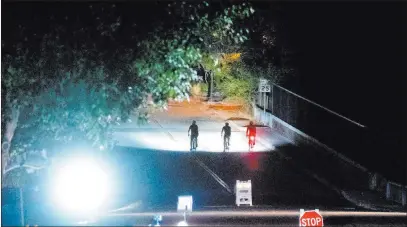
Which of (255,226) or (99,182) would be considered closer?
(99,182)

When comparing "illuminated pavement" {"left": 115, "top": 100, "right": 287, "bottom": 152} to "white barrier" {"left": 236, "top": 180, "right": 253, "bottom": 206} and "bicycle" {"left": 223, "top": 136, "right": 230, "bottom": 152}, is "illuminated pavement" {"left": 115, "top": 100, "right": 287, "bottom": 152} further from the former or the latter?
"white barrier" {"left": 236, "top": 180, "right": 253, "bottom": 206}

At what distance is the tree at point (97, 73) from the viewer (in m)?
8.79

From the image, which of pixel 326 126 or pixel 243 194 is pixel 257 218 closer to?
pixel 243 194

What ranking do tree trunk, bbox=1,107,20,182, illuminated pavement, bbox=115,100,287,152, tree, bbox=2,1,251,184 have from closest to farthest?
1. tree, bbox=2,1,251,184
2. tree trunk, bbox=1,107,20,182
3. illuminated pavement, bbox=115,100,287,152

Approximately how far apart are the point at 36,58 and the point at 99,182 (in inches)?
211

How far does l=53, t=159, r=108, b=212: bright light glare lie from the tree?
3.49 meters

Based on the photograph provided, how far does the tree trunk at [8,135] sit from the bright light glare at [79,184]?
3.05 meters

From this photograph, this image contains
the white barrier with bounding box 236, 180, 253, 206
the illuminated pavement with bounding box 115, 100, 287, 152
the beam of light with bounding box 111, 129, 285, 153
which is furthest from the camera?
the illuminated pavement with bounding box 115, 100, 287, 152

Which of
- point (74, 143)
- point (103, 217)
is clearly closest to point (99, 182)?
point (103, 217)

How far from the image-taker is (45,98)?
929 cm

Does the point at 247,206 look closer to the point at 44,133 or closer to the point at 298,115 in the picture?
the point at 44,133

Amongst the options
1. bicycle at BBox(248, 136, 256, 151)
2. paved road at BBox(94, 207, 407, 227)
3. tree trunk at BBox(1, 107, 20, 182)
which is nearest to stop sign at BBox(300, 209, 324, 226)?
paved road at BBox(94, 207, 407, 227)

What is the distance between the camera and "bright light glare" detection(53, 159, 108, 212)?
1313 centimetres

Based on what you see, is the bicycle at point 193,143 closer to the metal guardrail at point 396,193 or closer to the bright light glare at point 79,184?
the metal guardrail at point 396,193
